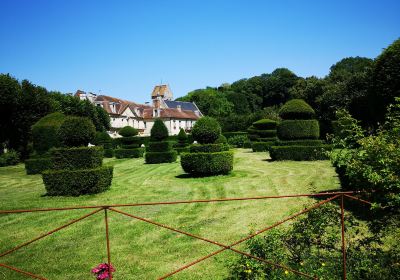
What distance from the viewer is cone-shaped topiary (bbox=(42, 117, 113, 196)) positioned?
1245 centimetres

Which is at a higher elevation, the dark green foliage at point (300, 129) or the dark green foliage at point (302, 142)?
the dark green foliage at point (300, 129)

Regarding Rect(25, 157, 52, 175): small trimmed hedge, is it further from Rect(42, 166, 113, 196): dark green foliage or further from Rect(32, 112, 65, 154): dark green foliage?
Rect(42, 166, 113, 196): dark green foliage

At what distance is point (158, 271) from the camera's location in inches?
219

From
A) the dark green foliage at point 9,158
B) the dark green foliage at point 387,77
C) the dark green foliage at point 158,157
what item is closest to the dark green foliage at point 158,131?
the dark green foliage at point 158,157

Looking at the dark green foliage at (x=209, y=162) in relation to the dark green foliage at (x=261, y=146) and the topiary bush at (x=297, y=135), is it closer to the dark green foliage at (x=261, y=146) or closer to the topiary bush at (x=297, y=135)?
the topiary bush at (x=297, y=135)

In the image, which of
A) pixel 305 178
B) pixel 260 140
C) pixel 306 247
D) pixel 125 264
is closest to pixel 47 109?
pixel 260 140

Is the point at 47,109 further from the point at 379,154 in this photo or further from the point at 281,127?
the point at 379,154

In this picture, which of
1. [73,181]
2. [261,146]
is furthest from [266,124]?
[73,181]

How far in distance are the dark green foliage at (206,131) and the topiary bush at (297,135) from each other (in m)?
6.09

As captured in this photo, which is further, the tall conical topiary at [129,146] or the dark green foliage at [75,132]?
the tall conical topiary at [129,146]

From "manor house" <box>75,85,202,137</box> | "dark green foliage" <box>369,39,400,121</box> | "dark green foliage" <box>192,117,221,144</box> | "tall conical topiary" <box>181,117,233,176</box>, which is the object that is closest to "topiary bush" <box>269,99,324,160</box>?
"tall conical topiary" <box>181,117,233,176</box>

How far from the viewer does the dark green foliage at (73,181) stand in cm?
1242

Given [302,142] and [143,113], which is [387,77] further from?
[143,113]

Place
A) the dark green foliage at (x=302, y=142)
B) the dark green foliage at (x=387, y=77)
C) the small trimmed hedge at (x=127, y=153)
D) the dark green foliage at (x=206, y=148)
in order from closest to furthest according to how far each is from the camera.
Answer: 1. the dark green foliage at (x=206, y=148)
2. the dark green foliage at (x=302, y=142)
3. the dark green foliage at (x=387, y=77)
4. the small trimmed hedge at (x=127, y=153)
